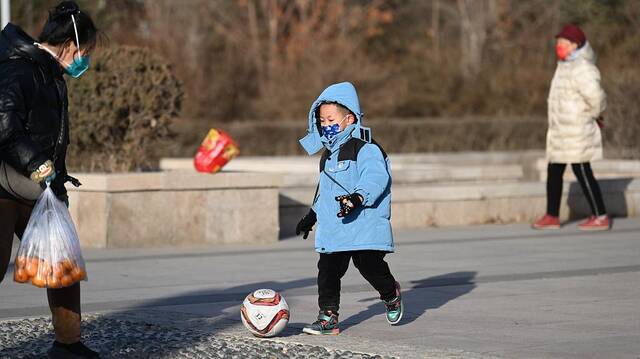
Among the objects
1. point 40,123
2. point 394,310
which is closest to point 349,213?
point 394,310


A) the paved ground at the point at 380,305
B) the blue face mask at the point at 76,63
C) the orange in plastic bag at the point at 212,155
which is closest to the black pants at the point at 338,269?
the paved ground at the point at 380,305

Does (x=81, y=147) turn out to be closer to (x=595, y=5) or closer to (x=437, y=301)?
(x=437, y=301)

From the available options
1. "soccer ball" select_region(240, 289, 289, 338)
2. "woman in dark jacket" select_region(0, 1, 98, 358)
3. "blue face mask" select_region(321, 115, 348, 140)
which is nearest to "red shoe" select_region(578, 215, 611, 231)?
"blue face mask" select_region(321, 115, 348, 140)

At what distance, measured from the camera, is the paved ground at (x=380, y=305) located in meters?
6.88

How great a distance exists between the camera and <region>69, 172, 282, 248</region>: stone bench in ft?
38.7

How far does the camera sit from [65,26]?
21.0 ft

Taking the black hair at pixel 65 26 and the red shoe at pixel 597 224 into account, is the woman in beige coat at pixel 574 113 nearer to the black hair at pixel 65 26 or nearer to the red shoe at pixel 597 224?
the red shoe at pixel 597 224

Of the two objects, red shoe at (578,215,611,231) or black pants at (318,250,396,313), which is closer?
black pants at (318,250,396,313)

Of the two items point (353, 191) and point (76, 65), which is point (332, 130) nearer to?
point (353, 191)

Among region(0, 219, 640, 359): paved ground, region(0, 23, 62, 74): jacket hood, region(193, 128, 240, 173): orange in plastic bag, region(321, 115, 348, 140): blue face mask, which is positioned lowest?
region(0, 219, 640, 359): paved ground

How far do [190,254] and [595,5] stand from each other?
12.7 meters

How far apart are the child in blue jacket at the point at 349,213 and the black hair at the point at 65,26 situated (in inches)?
63.5

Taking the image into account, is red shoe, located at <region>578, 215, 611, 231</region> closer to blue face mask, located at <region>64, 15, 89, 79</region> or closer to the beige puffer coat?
the beige puffer coat

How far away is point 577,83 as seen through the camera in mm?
13047
